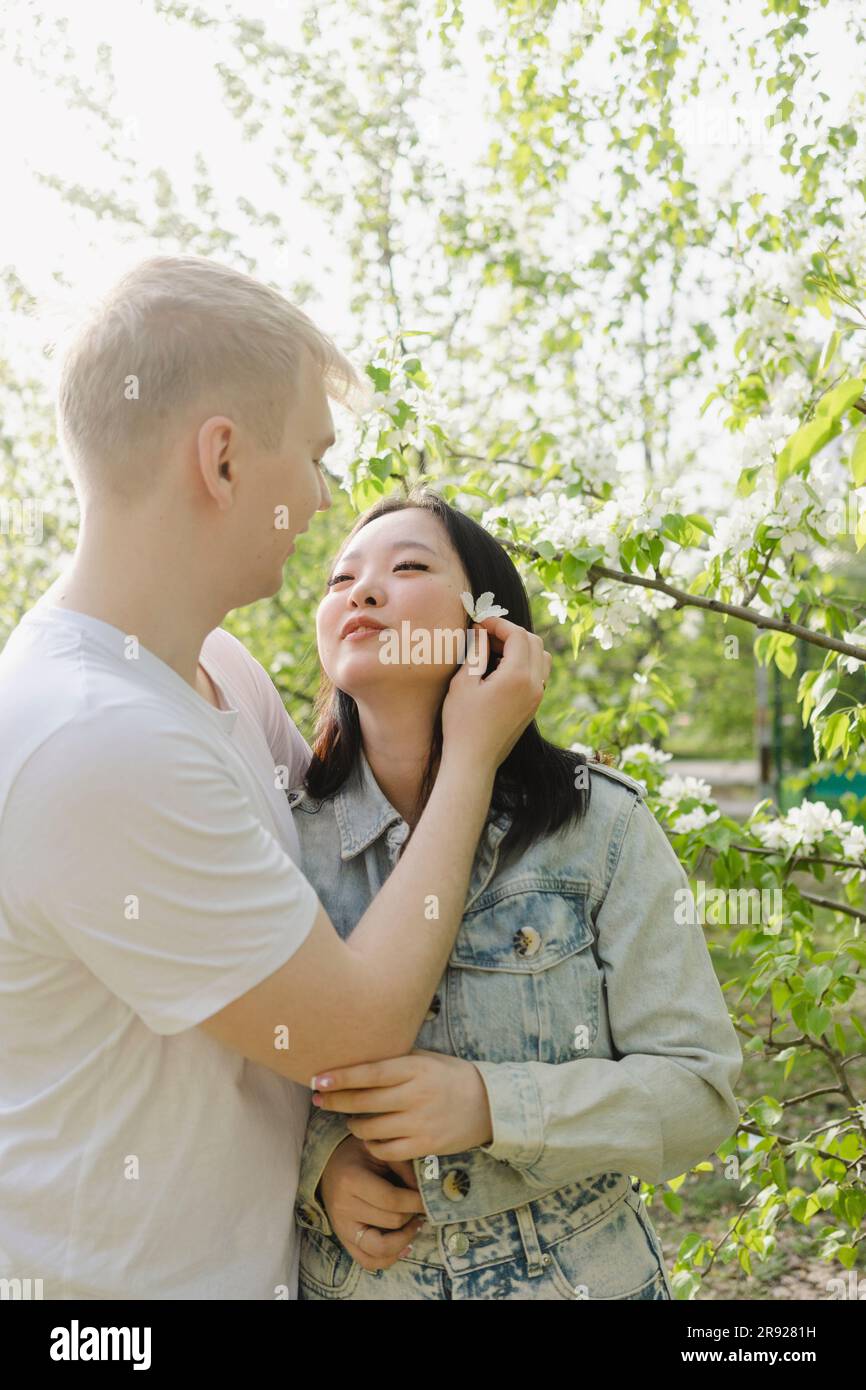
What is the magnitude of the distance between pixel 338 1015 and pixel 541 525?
1694mm

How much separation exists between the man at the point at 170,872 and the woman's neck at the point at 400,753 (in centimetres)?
30

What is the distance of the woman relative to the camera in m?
1.76

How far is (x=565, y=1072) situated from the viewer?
5.88 feet

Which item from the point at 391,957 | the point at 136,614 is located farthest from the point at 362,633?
the point at 391,957

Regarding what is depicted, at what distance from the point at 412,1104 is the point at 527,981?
283 millimetres

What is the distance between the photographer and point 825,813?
3324mm

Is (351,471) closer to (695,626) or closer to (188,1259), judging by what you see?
(188,1259)

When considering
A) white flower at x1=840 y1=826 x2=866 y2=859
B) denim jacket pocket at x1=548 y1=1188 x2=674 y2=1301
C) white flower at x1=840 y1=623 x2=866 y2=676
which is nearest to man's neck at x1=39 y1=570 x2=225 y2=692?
denim jacket pocket at x1=548 y1=1188 x2=674 y2=1301

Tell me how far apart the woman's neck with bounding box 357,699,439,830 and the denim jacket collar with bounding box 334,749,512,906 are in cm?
4

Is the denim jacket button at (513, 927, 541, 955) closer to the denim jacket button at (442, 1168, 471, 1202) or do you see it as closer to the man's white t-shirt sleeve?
the denim jacket button at (442, 1168, 471, 1202)

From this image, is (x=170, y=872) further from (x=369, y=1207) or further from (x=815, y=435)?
(x=815, y=435)

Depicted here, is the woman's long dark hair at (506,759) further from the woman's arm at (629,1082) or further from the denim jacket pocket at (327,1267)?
the denim jacket pocket at (327,1267)

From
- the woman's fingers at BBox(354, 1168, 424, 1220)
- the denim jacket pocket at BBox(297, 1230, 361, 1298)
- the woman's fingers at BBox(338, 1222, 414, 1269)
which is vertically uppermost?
the woman's fingers at BBox(354, 1168, 424, 1220)

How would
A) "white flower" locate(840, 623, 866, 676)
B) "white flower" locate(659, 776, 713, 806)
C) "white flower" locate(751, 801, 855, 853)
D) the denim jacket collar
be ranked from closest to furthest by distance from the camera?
the denim jacket collar
"white flower" locate(840, 623, 866, 676)
"white flower" locate(751, 801, 855, 853)
"white flower" locate(659, 776, 713, 806)
